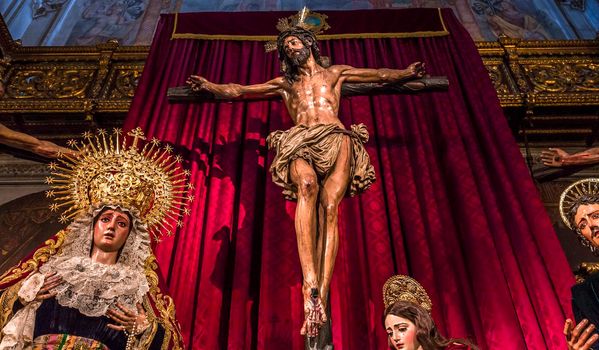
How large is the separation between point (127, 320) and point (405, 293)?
143 cm

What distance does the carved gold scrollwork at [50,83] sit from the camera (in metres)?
5.47

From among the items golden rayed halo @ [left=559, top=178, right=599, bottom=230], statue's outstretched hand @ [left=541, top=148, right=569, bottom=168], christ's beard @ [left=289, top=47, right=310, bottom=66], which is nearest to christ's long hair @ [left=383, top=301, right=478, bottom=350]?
golden rayed halo @ [left=559, top=178, right=599, bottom=230]

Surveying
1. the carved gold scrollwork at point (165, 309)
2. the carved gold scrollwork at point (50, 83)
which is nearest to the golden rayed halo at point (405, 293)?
the carved gold scrollwork at point (165, 309)

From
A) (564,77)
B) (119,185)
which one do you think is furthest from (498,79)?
(119,185)

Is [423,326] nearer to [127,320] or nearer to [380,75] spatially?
[127,320]

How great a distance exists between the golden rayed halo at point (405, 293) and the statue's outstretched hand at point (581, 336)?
2.36ft

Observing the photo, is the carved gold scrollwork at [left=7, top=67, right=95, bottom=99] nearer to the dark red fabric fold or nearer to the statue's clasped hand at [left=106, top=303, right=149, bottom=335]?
the dark red fabric fold

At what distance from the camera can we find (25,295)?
241cm

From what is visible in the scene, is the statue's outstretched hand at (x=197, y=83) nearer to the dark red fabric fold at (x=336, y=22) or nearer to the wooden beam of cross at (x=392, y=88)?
the wooden beam of cross at (x=392, y=88)

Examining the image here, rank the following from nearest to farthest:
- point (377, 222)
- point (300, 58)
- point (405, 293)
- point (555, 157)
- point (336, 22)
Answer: point (405, 293) → point (300, 58) → point (555, 157) → point (377, 222) → point (336, 22)

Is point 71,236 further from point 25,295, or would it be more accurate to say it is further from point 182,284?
point 182,284

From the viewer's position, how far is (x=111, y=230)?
275 cm

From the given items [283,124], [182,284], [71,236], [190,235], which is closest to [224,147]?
[283,124]

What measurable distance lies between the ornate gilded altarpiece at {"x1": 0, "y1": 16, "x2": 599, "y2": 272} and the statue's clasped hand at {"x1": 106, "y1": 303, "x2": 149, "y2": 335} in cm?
317
